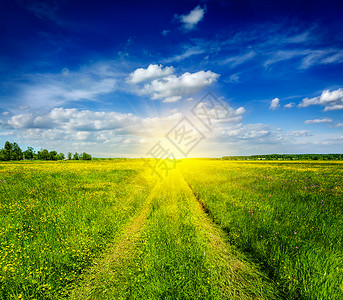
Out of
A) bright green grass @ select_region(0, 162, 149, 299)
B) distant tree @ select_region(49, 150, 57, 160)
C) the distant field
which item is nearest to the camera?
the distant field

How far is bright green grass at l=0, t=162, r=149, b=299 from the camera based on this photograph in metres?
3.81

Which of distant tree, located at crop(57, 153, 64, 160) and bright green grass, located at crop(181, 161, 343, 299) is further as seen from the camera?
distant tree, located at crop(57, 153, 64, 160)

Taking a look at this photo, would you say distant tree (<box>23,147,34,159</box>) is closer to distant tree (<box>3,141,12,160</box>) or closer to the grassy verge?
distant tree (<box>3,141,12,160</box>)

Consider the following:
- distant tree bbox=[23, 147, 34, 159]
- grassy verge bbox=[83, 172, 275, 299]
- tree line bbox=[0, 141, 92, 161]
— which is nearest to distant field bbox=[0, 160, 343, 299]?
grassy verge bbox=[83, 172, 275, 299]

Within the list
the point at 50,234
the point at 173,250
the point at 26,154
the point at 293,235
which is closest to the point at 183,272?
the point at 173,250

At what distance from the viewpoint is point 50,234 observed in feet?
18.7

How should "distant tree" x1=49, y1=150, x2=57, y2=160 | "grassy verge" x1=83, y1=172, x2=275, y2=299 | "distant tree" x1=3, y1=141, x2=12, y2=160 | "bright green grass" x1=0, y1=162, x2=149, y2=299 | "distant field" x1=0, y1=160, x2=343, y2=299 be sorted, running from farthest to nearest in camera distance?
"distant tree" x1=49, y1=150, x2=57, y2=160 < "distant tree" x1=3, y1=141, x2=12, y2=160 < "bright green grass" x1=0, y1=162, x2=149, y2=299 < "distant field" x1=0, y1=160, x2=343, y2=299 < "grassy verge" x1=83, y1=172, x2=275, y2=299

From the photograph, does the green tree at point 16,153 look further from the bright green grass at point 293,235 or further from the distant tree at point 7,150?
the bright green grass at point 293,235

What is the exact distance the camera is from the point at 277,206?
769cm

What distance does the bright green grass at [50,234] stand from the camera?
12.5 ft

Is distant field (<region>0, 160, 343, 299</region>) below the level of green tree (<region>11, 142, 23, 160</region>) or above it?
below

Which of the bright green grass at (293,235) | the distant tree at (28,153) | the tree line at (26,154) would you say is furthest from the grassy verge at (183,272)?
the distant tree at (28,153)

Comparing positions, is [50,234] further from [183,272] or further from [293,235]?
[293,235]

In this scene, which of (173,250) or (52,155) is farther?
(52,155)
